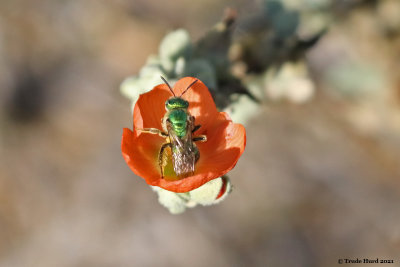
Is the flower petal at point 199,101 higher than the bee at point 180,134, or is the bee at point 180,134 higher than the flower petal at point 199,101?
the flower petal at point 199,101

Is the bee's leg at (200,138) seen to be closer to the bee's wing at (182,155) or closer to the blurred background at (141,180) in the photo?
the bee's wing at (182,155)

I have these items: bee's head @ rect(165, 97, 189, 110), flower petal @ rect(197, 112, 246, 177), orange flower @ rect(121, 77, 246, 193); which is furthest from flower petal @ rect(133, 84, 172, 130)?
flower petal @ rect(197, 112, 246, 177)

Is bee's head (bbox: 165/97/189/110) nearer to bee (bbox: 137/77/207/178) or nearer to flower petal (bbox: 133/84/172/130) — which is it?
bee (bbox: 137/77/207/178)

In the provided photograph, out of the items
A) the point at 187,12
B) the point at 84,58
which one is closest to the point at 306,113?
the point at 187,12

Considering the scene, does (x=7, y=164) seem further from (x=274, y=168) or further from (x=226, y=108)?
(x=226, y=108)

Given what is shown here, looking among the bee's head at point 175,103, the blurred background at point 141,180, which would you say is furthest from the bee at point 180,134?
the blurred background at point 141,180

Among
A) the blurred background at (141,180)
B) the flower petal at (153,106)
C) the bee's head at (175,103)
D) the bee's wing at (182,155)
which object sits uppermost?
the blurred background at (141,180)
